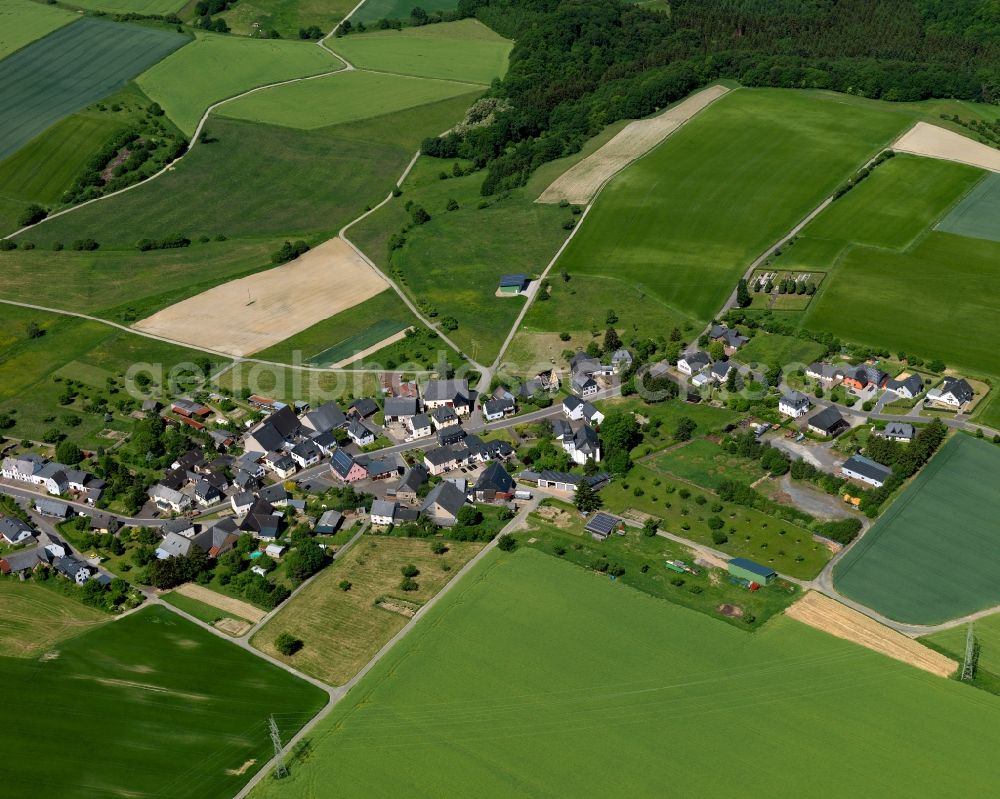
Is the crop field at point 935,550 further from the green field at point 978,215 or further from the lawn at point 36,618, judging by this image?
the lawn at point 36,618

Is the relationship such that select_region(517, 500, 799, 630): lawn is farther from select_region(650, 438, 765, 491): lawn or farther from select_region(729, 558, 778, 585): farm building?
select_region(650, 438, 765, 491): lawn

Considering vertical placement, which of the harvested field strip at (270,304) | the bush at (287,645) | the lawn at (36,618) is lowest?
the lawn at (36,618)

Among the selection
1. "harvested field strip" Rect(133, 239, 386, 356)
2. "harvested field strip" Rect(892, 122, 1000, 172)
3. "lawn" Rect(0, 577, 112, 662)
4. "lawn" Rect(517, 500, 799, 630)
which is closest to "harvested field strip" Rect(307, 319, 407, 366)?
"harvested field strip" Rect(133, 239, 386, 356)

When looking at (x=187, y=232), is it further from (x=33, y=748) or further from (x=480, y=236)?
(x=33, y=748)

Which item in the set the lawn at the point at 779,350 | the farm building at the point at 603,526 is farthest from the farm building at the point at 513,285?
the farm building at the point at 603,526

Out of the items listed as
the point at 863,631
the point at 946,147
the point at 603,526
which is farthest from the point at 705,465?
the point at 946,147

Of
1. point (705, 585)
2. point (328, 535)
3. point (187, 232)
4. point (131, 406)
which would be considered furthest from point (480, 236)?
point (705, 585)
